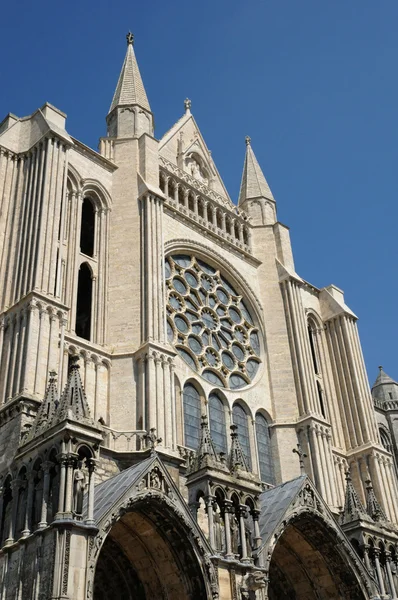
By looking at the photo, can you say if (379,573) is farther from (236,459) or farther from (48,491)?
(48,491)

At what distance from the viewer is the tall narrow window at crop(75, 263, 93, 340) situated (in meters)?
23.3

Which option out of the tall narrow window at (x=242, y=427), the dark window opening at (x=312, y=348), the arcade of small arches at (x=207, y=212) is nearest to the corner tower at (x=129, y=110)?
the arcade of small arches at (x=207, y=212)

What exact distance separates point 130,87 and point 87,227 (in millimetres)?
6811

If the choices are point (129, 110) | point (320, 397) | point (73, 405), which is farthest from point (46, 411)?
point (129, 110)

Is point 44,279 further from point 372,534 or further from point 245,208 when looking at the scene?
point 245,208

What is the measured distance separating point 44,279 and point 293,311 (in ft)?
36.8

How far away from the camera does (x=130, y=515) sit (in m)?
17.0

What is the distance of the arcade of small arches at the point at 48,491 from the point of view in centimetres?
1449

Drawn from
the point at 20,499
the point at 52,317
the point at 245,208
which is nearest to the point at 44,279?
the point at 52,317

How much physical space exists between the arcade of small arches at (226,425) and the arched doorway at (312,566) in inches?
148

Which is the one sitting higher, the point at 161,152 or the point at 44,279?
the point at 161,152

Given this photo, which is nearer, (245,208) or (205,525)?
(205,525)

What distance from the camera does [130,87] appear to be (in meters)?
29.3

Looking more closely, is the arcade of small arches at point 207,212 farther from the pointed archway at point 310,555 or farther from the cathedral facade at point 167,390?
the pointed archway at point 310,555
